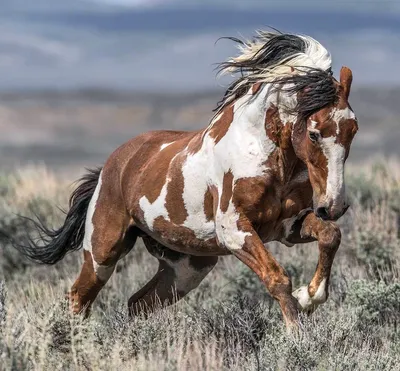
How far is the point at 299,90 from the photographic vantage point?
7.46m

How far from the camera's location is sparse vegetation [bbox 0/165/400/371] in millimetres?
6840

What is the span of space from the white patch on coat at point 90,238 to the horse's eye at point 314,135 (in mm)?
2656

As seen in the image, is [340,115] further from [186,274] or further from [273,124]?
[186,274]

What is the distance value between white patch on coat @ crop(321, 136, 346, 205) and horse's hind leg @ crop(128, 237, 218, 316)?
234cm

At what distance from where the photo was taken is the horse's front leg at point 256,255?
7.30 metres

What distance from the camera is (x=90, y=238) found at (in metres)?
9.32

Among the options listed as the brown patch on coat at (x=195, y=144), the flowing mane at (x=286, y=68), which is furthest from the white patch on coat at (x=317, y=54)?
the brown patch on coat at (x=195, y=144)

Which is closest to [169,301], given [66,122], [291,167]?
[291,167]

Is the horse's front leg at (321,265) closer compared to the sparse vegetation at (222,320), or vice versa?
the sparse vegetation at (222,320)

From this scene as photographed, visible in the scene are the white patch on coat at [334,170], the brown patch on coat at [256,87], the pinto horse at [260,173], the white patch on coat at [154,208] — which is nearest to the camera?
the white patch on coat at [334,170]

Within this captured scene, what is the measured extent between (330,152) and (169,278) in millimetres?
2682

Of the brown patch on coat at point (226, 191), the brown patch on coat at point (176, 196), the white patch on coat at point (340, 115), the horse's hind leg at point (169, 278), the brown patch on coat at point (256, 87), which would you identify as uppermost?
the white patch on coat at point (340, 115)

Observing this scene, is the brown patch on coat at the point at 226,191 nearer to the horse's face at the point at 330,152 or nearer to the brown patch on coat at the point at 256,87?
the brown patch on coat at the point at 256,87

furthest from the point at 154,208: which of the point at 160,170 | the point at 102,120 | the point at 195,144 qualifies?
the point at 102,120
